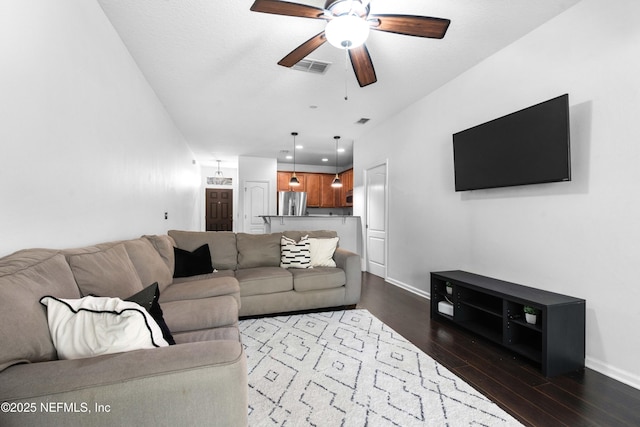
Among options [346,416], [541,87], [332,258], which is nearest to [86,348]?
[346,416]

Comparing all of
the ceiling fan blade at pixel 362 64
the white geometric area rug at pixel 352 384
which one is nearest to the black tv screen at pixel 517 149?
the ceiling fan blade at pixel 362 64

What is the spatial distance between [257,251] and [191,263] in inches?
31.3

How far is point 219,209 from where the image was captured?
9359 mm

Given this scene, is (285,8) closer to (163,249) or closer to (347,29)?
(347,29)

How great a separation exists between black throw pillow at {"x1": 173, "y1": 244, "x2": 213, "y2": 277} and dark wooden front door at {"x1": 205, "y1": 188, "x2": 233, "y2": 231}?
6400mm

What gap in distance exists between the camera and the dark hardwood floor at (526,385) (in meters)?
1.55

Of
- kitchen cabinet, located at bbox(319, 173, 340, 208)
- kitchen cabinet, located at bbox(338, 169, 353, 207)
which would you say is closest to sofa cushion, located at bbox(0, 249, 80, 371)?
kitchen cabinet, located at bbox(338, 169, 353, 207)

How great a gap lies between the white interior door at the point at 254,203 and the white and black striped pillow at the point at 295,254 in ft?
14.0

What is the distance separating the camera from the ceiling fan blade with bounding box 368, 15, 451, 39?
1775 millimetres

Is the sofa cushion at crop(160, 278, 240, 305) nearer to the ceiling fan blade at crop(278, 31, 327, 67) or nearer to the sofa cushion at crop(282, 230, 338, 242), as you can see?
the sofa cushion at crop(282, 230, 338, 242)

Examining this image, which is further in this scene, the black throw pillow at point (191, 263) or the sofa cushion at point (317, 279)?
the sofa cushion at point (317, 279)

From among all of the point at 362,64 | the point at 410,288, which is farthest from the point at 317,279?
the point at 362,64

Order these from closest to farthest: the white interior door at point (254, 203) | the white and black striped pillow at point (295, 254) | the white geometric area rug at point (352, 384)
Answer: the white geometric area rug at point (352, 384) → the white and black striped pillow at point (295, 254) → the white interior door at point (254, 203)

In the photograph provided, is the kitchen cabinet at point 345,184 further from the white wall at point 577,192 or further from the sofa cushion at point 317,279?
the sofa cushion at point 317,279
